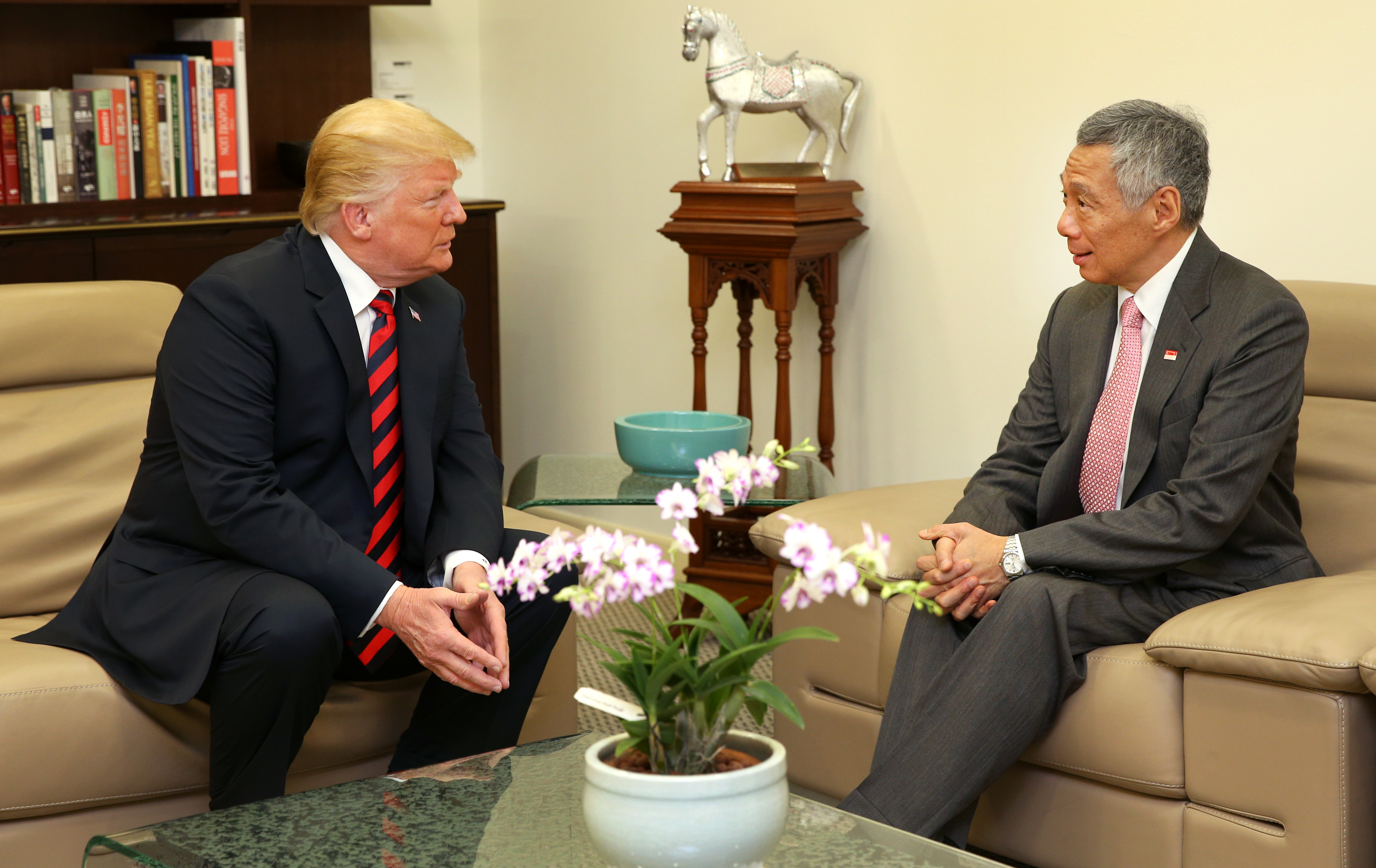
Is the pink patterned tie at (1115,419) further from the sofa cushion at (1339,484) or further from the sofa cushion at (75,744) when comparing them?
the sofa cushion at (75,744)

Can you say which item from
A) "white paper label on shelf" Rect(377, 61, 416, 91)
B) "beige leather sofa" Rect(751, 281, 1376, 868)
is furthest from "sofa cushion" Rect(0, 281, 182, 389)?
"white paper label on shelf" Rect(377, 61, 416, 91)

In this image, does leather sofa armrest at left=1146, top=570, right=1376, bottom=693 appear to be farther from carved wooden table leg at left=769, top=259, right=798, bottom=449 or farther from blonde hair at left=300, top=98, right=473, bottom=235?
carved wooden table leg at left=769, top=259, right=798, bottom=449

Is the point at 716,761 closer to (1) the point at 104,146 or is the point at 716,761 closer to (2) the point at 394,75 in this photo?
(1) the point at 104,146

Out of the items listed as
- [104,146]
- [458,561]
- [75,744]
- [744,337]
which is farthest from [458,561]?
[104,146]

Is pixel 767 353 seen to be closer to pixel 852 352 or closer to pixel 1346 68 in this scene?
pixel 852 352

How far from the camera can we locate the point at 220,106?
346cm

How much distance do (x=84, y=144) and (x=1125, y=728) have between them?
279 cm

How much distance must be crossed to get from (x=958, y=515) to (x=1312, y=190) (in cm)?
97

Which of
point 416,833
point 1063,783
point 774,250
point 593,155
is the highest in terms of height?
point 593,155

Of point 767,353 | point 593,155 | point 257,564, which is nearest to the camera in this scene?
point 257,564

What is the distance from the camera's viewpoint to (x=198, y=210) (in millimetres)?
3352

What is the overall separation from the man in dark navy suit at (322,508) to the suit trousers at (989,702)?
0.52m

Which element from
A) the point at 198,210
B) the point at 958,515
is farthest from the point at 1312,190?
the point at 198,210

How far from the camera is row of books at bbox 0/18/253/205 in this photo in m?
3.19
